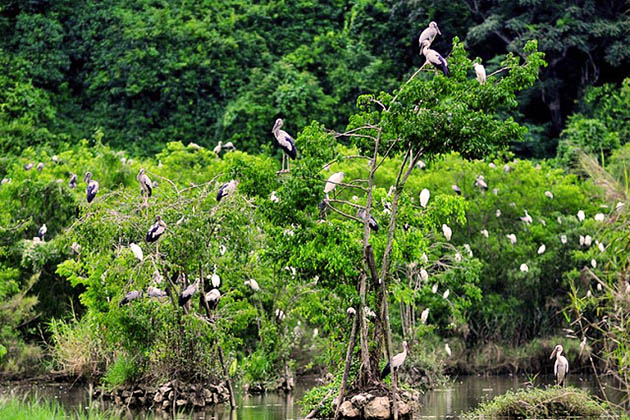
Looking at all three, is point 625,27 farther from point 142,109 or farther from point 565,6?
point 142,109

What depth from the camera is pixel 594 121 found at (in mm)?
29141

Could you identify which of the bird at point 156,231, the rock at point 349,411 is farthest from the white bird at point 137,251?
the rock at point 349,411

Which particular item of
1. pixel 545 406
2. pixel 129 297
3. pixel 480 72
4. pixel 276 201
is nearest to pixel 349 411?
pixel 545 406

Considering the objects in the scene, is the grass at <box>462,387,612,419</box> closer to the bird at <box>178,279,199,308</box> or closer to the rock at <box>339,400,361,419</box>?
the rock at <box>339,400,361,419</box>

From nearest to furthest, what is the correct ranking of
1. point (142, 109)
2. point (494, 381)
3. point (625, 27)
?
point (494, 381) < point (625, 27) < point (142, 109)

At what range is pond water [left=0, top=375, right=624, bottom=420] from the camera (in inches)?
619

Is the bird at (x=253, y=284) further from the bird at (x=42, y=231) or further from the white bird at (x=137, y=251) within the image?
the bird at (x=42, y=231)

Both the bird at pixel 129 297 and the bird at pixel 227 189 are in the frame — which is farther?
the bird at pixel 129 297

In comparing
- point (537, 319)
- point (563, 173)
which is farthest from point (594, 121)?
point (537, 319)

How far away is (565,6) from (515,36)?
1.72 m

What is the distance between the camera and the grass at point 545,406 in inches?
559

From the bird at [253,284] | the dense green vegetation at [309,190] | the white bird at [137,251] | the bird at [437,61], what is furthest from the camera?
the bird at [253,284]

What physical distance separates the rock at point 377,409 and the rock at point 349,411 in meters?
0.14

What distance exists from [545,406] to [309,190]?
441cm
